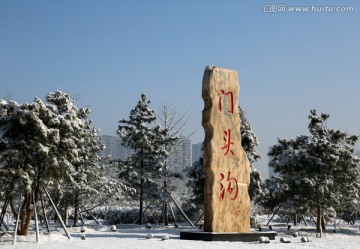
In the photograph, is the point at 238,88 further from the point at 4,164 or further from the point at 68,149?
the point at 4,164

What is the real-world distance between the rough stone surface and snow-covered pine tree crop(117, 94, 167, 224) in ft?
38.9

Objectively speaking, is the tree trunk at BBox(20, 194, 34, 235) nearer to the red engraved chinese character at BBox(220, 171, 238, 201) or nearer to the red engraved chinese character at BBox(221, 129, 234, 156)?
the red engraved chinese character at BBox(220, 171, 238, 201)

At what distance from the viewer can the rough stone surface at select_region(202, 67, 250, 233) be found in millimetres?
17031

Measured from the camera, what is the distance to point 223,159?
56.9 ft

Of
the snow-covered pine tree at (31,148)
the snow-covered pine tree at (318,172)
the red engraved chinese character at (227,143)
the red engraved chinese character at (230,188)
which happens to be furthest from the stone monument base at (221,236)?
the snow-covered pine tree at (318,172)

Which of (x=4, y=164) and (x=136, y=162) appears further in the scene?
(x=136, y=162)

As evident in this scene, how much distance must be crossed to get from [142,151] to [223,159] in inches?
514

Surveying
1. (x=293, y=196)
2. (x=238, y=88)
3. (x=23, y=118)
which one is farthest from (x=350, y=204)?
(x=23, y=118)

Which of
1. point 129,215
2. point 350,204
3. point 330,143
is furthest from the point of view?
point 129,215

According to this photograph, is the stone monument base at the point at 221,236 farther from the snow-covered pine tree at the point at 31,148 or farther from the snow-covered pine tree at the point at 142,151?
the snow-covered pine tree at the point at 142,151

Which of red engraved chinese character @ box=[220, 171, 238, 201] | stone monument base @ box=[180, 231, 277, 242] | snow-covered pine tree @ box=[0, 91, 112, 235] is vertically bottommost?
stone monument base @ box=[180, 231, 277, 242]

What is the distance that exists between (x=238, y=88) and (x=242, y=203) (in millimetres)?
4246

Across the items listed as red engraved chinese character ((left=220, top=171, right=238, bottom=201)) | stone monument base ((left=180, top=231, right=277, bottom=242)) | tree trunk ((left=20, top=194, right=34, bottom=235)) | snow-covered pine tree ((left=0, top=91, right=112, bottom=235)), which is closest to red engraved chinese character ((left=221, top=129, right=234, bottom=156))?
red engraved chinese character ((left=220, top=171, right=238, bottom=201))

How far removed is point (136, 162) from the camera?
98.0 ft
